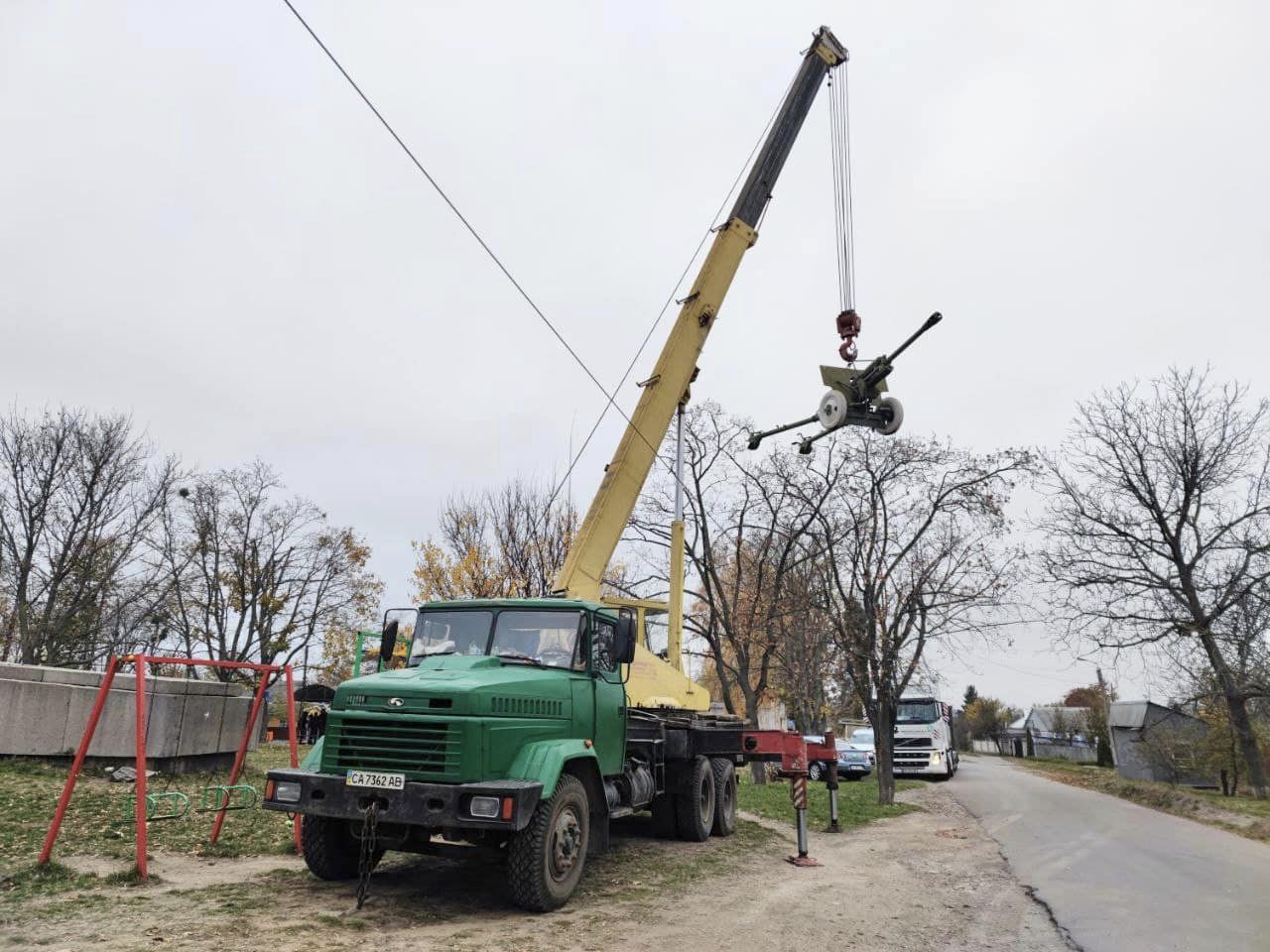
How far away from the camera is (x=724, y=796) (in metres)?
11.2

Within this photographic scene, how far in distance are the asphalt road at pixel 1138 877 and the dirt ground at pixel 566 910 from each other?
48 cm

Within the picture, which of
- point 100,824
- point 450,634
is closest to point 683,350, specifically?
point 450,634

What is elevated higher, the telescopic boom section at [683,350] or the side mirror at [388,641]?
the telescopic boom section at [683,350]

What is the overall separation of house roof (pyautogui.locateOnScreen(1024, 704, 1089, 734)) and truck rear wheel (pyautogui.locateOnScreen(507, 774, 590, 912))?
7392 cm

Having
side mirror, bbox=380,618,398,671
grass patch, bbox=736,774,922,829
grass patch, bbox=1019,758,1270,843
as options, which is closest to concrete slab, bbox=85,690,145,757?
side mirror, bbox=380,618,398,671

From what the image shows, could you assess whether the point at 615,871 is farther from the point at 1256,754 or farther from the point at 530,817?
the point at 1256,754

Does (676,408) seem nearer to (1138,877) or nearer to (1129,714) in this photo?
(1138,877)

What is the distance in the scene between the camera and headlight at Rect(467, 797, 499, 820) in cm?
578

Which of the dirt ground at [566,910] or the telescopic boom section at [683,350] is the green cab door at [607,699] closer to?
the dirt ground at [566,910]

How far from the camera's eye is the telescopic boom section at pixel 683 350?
35.6ft

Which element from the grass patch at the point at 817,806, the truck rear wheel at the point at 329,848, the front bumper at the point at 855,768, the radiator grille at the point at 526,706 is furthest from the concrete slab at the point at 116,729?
the front bumper at the point at 855,768

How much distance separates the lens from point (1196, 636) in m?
21.4

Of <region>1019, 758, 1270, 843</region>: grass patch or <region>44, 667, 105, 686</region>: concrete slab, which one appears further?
<region>1019, 758, 1270, 843</region>: grass patch

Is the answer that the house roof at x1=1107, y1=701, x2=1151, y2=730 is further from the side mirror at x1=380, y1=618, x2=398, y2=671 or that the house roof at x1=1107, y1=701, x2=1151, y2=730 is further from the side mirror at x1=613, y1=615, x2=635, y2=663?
the side mirror at x1=380, y1=618, x2=398, y2=671
